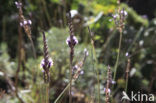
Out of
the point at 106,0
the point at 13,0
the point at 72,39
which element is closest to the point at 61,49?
the point at 106,0

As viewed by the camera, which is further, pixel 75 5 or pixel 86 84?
pixel 75 5

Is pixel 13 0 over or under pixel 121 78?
over

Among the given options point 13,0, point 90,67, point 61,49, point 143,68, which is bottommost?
point 143,68

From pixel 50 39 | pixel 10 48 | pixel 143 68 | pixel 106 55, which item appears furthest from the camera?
pixel 10 48

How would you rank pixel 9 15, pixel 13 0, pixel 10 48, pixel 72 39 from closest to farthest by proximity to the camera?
pixel 72 39, pixel 13 0, pixel 10 48, pixel 9 15

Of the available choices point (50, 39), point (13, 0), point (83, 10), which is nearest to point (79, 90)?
point (50, 39)

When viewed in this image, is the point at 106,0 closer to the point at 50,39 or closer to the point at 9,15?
the point at 50,39
